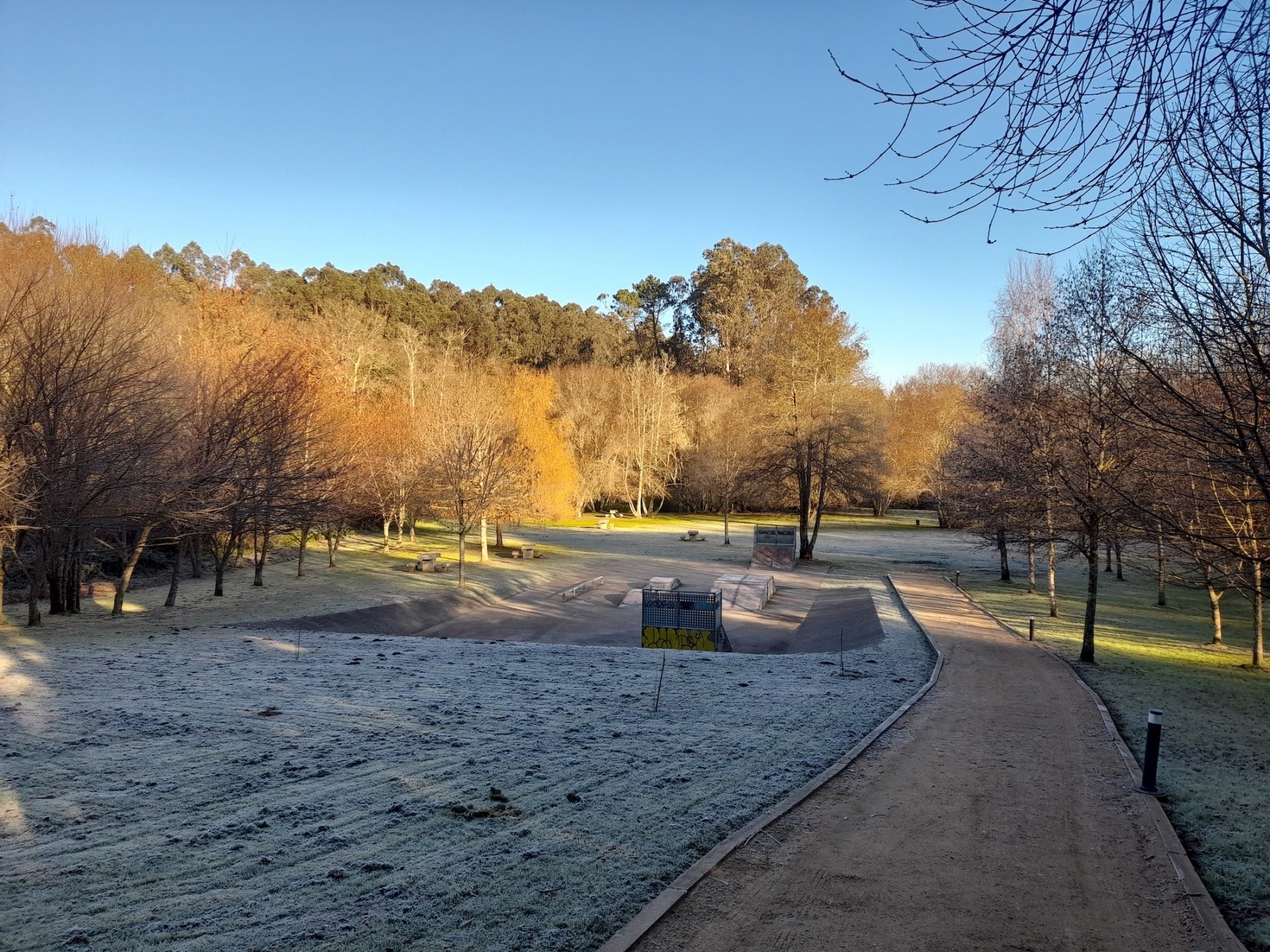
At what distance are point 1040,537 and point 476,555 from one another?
25656 millimetres

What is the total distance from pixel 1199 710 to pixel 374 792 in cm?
1206

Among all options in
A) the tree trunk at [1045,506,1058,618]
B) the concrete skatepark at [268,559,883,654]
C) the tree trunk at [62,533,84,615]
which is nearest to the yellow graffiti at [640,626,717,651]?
the concrete skatepark at [268,559,883,654]

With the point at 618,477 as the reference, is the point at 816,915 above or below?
below

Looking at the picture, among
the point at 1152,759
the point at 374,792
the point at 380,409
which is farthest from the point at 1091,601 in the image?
the point at 380,409

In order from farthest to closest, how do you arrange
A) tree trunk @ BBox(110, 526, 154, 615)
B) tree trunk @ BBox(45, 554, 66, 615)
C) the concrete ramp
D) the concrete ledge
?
1. the concrete ledge
2. the concrete ramp
3. tree trunk @ BBox(110, 526, 154, 615)
4. tree trunk @ BBox(45, 554, 66, 615)

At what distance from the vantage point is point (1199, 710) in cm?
1159

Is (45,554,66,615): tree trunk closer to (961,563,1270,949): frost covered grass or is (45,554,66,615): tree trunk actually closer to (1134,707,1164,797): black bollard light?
(1134,707,1164,797): black bollard light

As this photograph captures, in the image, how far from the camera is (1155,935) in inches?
177

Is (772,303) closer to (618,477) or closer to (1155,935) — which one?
(618,477)

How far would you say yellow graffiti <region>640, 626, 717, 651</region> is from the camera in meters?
17.5

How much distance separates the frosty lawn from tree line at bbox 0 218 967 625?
543cm

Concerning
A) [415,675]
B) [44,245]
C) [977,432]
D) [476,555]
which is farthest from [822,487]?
[44,245]

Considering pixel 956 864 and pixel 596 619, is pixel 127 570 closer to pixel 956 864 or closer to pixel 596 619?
pixel 596 619

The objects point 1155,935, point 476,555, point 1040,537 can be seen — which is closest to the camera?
point 1155,935
